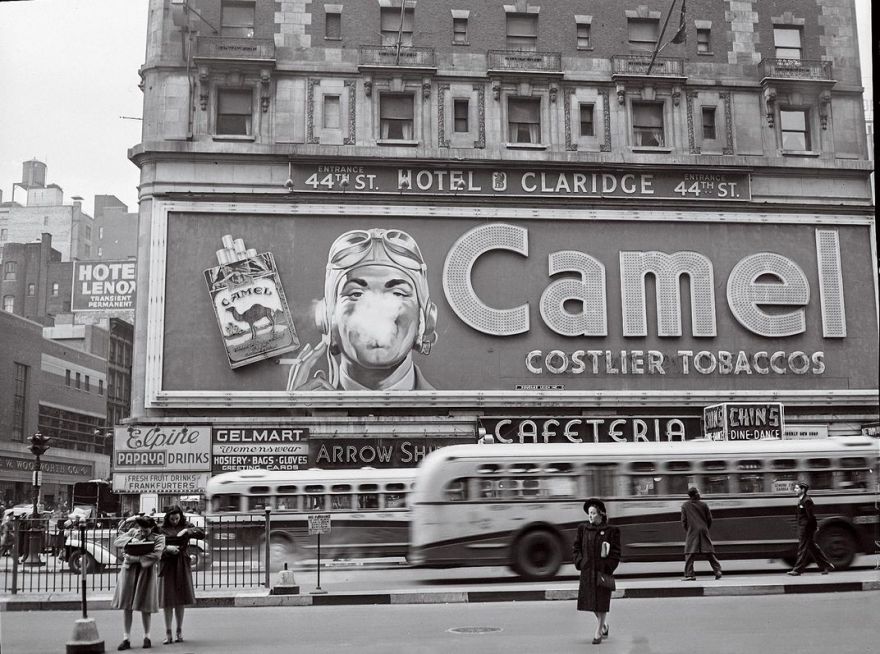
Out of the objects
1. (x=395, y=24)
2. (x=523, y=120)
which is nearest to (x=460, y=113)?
(x=523, y=120)

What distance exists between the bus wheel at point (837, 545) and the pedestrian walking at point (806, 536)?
1215mm

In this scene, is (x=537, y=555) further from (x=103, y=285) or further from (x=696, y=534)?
(x=103, y=285)

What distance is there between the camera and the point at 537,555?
21406 mm

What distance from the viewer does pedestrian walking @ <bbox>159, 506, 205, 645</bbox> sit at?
44.6 feet

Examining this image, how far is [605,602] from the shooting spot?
1295cm

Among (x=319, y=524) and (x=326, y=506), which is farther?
(x=326, y=506)

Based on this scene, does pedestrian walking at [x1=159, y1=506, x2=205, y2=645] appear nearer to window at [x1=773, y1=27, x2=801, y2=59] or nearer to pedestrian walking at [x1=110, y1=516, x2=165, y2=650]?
pedestrian walking at [x1=110, y1=516, x2=165, y2=650]

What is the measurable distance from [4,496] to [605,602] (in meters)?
60.4

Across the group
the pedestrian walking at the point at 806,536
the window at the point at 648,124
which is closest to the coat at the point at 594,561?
the pedestrian walking at the point at 806,536

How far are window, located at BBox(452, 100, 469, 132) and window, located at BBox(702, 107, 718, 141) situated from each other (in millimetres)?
9320

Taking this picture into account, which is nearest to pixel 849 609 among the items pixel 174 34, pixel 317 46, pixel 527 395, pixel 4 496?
pixel 527 395

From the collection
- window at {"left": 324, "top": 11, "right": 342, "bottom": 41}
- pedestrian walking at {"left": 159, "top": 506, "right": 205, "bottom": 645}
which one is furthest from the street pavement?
window at {"left": 324, "top": 11, "right": 342, "bottom": 41}

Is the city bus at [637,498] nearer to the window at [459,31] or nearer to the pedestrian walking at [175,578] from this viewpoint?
the pedestrian walking at [175,578]

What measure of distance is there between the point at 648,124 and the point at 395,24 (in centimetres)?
1059
